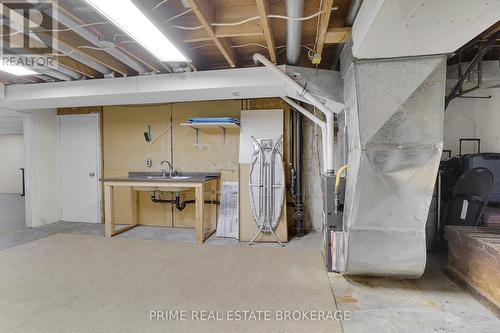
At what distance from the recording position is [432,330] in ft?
5.90

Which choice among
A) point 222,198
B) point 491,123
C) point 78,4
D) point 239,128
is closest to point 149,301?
point 222,198

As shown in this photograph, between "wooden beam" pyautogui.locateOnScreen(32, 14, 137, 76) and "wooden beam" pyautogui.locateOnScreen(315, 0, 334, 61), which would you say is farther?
"wooden beam" pyautogui.locateOnScreen(32, 14, 137, 76)

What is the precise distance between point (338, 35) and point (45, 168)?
525 centimetres

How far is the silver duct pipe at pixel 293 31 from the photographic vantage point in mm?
1728

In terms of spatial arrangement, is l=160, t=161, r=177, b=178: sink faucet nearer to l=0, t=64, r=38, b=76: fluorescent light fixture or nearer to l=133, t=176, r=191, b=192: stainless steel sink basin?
l=133, t=176, r=191, b=192: stainless steel sink basin

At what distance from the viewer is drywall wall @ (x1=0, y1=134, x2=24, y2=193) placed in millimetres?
8477

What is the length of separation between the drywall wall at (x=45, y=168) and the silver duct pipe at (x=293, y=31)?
4.58 m

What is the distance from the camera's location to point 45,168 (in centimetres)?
469

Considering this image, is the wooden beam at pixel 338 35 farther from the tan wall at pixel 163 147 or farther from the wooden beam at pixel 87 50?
the wooden beam at pixel 87 50

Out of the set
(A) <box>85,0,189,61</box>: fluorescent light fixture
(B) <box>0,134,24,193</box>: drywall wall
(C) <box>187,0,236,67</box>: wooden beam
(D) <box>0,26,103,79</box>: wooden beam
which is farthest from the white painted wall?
(B) <box>0,134,24,193</box>: drywall wall

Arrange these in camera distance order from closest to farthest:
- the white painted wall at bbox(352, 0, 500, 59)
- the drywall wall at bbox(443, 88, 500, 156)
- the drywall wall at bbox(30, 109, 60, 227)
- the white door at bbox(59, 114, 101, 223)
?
the white painted wall at bbox(352, 0, 500, 59) → the drywall wall at bbox(443, 88, 500, 156) → the drywall wall at bbox(30, 109, 60, 227) → the white door at bbox(59, 114, 101, 223)

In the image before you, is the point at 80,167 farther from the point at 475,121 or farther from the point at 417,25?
the point at 475,121

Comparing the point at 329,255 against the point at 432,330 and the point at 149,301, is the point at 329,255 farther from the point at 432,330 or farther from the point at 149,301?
the point at 149,301

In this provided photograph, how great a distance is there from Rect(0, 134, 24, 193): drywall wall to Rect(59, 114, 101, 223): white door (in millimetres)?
5312
